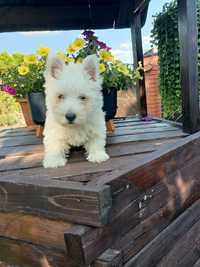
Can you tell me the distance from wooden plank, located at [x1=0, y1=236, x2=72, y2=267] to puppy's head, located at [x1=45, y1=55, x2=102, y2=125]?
0.49 meters

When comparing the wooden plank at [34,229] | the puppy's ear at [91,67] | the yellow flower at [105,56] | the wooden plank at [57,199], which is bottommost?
the wooden plank at [34,229]

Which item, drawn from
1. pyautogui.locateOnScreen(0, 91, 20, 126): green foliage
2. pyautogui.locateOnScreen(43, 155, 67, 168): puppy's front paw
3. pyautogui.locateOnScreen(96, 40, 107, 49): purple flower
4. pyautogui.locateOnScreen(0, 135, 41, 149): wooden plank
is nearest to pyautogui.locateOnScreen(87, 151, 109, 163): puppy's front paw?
pyautogui.locateOnScreen(43, 155, 67, 168): puppy's front paw

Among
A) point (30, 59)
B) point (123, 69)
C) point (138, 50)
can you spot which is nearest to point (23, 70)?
point (30, 59)

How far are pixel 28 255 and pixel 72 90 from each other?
0.65 metres

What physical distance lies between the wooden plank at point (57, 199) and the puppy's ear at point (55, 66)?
481mm

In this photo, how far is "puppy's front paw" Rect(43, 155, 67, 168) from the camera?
1.34 m

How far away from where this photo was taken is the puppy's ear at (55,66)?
1.34 meters

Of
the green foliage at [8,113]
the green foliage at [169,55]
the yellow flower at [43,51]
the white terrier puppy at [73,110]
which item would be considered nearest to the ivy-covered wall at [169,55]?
the green foliage at [169,55]

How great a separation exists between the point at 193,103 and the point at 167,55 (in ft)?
5.44

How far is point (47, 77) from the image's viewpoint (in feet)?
4.55

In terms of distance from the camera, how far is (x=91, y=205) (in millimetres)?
930

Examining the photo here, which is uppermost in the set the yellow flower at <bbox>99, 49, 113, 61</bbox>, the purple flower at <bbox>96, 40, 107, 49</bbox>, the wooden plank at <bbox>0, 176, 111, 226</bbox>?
the purple flower at <bbox>96, 40, 107, 49</bbox>

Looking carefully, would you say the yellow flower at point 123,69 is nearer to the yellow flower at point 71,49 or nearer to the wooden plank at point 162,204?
the yellow flower at point 71,49

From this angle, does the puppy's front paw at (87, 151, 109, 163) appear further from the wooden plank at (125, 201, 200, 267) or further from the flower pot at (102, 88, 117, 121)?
the flower pot at (102, 88, 117, 121)
